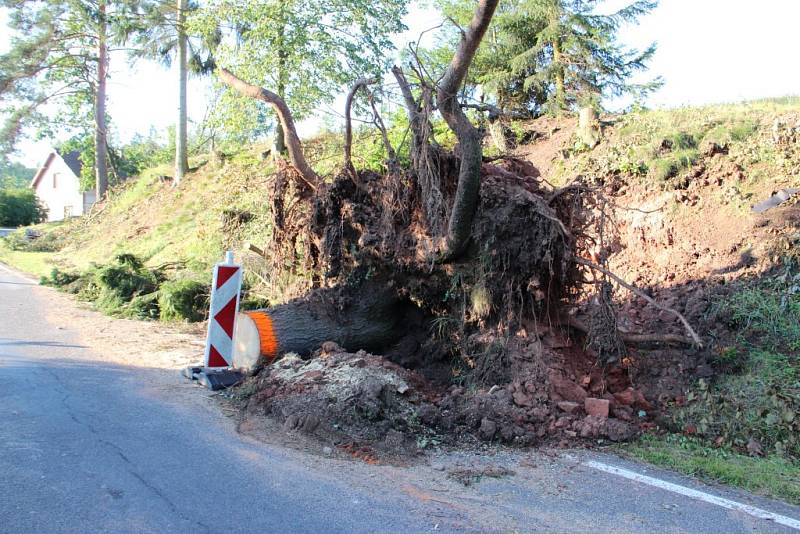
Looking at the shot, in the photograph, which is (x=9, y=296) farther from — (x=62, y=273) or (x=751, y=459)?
(x=751, y=459)

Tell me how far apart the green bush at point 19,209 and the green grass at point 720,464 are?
50.6 m

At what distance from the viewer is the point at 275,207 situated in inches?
352

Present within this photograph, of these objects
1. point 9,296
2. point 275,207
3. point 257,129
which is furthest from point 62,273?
point 275,207

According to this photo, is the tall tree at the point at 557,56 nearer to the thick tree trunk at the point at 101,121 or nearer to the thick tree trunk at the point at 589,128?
the thick tree trunk at the point at 589,128

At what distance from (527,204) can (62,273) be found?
1321cm

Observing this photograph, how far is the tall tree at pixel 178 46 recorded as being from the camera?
1083 inches

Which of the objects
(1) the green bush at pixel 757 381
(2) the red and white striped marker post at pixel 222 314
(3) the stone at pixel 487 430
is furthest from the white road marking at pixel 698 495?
(2) the red and white striped marker post at pixel 222 314

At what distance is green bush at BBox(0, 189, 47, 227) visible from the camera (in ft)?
150

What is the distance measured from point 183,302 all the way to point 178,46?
69.5 ft

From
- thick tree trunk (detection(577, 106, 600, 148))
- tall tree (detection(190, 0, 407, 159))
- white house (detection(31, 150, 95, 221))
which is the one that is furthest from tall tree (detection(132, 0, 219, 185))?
white house (detection(31, 150, 95, 221))

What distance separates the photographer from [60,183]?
194 feet

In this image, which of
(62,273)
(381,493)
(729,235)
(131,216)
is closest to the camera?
(381,493)

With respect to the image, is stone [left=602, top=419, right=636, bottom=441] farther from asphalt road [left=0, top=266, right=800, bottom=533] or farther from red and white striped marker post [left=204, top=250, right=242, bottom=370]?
red and white striped marker post [left=204, top=250, right=242, bottom=370]

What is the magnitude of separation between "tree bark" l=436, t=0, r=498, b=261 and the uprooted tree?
0.04 ft
